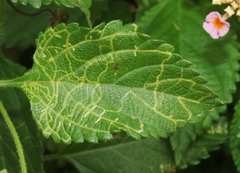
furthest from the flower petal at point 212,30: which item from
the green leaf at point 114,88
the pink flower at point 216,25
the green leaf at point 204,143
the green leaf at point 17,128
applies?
the green leaf at point 17,128

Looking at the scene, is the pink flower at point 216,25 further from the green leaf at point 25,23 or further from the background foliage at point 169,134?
the green leaf at point 25,23

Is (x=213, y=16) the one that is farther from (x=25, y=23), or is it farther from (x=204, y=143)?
(x=25, y=23)

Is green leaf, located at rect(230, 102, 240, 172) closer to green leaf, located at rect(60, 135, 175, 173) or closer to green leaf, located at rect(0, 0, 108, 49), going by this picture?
green leaf, located at rect(60, 135, 175, 173)

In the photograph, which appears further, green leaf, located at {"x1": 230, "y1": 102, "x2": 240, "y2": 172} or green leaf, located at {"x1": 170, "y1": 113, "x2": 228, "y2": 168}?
green leaf, located at {"x1": 170, "y1": 113, "x2": 228, "y2": 168}

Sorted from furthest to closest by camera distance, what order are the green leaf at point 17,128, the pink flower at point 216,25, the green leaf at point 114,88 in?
the green leaf at point 17,128
the pink flower at point 216,25
the green leaf at point 114,88

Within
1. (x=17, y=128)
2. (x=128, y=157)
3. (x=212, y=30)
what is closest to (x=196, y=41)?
(x=212, y=30)

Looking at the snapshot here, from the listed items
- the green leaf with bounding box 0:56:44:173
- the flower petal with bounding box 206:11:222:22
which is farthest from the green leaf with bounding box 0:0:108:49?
the flower petal with bounding box 206:11:222:22

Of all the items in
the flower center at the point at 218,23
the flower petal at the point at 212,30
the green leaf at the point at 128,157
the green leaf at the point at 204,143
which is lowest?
the green leaf at the point at 128,157
